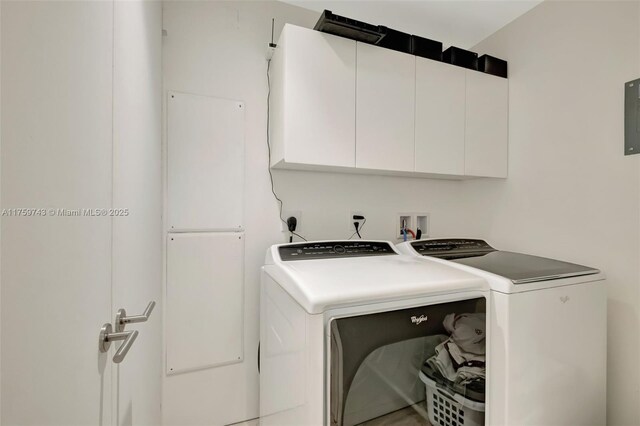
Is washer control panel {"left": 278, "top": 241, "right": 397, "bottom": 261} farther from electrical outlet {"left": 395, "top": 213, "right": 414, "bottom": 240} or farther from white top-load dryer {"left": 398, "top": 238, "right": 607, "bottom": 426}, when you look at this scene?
white top-load dryer {"left": 398, "top": 238, "right": 607, "bottom": 426}

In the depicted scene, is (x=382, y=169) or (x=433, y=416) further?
(x=382, y=169)

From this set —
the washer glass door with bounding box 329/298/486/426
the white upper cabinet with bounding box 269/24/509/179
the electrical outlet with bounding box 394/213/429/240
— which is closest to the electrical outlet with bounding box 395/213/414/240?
the electrical outlet with bounding box 394/213/429/240

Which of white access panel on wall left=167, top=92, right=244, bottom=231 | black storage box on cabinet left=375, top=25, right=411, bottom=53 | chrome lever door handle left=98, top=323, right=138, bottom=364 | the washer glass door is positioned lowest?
the washer glass door

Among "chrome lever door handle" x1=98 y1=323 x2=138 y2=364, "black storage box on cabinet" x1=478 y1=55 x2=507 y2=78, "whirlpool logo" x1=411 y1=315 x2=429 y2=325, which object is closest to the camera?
"chrome lever door handle" x1=98 y1=323 x2=138 y2=364

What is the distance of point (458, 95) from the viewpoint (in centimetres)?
182

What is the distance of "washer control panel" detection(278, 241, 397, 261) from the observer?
1518 millimetres

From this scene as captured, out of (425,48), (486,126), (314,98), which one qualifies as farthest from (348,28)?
(486,126)

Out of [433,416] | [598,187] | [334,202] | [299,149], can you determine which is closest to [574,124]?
[598,187]

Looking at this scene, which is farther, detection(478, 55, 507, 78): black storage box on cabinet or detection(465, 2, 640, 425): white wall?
detection(478, 55, 507, 78): black storage box on cabinet

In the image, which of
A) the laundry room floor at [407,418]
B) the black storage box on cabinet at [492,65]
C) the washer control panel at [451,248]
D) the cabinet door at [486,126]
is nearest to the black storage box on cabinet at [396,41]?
the cabinet door at [486,126]

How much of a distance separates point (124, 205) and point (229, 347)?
114cm

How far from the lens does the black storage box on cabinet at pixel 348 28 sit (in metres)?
1.39

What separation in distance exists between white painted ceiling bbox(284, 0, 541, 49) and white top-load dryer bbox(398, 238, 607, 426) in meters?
1.59

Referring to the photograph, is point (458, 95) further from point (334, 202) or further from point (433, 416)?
point (433, 416)
